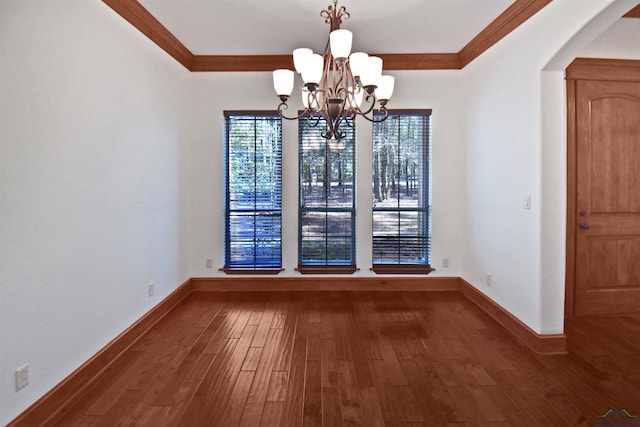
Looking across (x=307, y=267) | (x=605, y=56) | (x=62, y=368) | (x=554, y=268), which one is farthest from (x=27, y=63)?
(x=605, y=56)

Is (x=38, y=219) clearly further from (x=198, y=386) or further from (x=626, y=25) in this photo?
(x=626, y=25)

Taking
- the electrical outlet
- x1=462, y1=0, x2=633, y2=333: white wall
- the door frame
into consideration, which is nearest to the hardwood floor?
the electrical outlet

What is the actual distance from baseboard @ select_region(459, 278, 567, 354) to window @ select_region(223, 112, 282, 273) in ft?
7.52

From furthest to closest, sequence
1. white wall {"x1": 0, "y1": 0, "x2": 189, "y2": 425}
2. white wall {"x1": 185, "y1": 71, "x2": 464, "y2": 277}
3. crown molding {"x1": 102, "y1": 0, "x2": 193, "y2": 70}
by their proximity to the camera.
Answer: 1. white wall {"x1": 185, "y1": 71, "x2": 464, "y2": 277}
2. crown molding {"x1": 102, "y1": 0, "x2": 193, "y2": 70}
3. white wall {"x1": 0, "y1": 0, "x2": 189, "y2": 425}

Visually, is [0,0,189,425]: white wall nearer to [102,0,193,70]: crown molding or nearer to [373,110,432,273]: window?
[102,0,193,70]: crown molding

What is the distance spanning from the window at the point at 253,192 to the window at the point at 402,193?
47.5 inches

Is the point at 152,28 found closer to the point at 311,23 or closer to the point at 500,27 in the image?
the point at 311,23

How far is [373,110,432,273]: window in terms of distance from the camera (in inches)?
164

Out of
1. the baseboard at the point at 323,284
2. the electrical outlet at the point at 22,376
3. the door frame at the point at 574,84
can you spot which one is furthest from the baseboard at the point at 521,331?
the electrical outlet at the point at 22,376

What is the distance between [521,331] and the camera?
289 centimetres

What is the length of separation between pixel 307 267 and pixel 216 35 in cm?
272

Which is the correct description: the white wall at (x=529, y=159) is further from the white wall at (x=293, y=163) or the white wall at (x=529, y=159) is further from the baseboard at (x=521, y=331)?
the white wall at (x=293, y=163)

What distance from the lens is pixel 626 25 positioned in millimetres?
3018

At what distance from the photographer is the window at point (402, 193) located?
4176 millimetres
